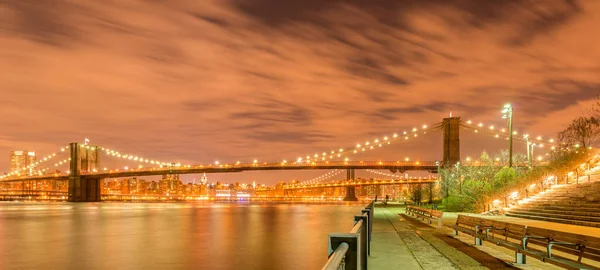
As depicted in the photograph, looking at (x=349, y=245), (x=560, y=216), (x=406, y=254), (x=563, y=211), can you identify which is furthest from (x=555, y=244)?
(x=563, y=211)

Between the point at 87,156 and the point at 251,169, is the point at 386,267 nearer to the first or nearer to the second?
the point at 251,169

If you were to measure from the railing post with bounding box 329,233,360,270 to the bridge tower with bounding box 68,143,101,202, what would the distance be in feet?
300

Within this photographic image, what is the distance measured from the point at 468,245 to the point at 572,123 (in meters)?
41.7

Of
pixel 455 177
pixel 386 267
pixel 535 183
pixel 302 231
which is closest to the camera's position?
pixel 386 267

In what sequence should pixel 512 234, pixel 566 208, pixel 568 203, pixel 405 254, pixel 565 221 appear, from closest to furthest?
pixel 512 234
pixel 405 254
pixel 565 221
pixel 566 208
pixel 568 203

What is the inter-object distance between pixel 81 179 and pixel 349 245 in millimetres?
96011

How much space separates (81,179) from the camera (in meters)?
91.9

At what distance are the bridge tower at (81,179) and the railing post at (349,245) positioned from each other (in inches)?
3605

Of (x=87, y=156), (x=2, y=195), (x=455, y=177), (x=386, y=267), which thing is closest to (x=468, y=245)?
(x=386, y=267)

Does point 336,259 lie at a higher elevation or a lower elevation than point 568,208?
higher

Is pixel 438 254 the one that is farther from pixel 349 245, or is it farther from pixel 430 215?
pixel 430 215

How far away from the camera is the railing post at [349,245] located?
437cm

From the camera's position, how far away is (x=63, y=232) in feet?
76.4

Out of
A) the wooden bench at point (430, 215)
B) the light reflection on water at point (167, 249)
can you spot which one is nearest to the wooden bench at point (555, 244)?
the light reflection on water at point (167, 249)
